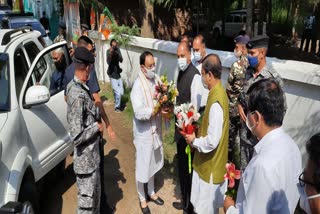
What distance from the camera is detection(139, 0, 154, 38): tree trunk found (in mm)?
11156

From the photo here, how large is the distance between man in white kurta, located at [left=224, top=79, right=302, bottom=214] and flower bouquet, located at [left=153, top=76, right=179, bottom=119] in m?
1.96

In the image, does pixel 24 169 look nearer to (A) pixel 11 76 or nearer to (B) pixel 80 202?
(B) pixel 80 202

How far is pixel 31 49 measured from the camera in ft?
16.0

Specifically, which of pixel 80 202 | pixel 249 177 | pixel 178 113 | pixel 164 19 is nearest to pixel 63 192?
pixel 80 202

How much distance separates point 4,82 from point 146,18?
7.78 m

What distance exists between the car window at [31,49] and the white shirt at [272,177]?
11.4 ft

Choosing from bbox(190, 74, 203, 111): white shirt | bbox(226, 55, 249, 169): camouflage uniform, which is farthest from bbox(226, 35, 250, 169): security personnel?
bbox(190, 74, 203, 111): white shirt

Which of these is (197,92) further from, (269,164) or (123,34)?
(123,34)

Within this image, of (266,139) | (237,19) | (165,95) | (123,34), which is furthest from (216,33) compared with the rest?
(266,139)

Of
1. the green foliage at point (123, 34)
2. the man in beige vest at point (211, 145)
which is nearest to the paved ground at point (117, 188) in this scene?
the man in beige vest at point (211, 145)

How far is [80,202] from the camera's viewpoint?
3762 millimetres

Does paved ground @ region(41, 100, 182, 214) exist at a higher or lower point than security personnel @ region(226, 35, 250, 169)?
lower

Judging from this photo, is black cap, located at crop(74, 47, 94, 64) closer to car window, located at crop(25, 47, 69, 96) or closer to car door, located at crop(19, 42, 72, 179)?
car door, located at crop(19, 42, 72, 179)

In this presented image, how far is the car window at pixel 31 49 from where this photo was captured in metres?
4.71
